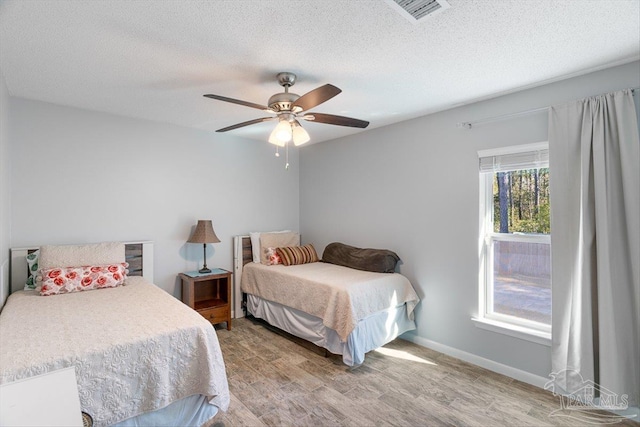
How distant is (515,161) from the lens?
269 cm

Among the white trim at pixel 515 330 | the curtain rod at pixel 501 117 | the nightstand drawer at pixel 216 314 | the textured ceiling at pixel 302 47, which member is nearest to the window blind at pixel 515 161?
the curtain rod at pixel 501 117

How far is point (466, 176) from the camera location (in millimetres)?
3002

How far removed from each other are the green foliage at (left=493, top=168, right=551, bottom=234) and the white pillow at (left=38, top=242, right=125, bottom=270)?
3.64 metres

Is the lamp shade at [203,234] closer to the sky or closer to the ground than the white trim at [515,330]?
closer to the sky

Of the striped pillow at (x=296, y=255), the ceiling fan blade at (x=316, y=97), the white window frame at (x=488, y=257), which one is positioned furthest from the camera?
the striped pillow at (x=296, y=255)

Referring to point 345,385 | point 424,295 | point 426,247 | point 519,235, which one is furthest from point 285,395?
point 519,235

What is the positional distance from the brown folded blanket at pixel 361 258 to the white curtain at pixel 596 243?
1.44m

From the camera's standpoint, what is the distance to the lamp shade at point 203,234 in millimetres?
3653

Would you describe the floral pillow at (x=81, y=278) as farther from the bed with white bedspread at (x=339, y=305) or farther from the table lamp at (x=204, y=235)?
the bed with white bedspread at (x=339, y=305)

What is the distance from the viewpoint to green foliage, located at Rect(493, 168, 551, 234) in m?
2.62

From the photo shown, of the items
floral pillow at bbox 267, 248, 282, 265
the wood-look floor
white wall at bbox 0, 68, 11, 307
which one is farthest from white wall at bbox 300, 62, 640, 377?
white wall at bbox 0, 68, 11, 307

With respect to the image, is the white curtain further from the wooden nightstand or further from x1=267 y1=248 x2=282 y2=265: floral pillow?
the wooden nightstand

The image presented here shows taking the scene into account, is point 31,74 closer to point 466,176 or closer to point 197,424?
point 197,424

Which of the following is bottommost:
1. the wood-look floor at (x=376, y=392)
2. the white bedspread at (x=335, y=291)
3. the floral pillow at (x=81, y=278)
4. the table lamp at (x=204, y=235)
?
the wood-look floor at (x=376, y=392)
